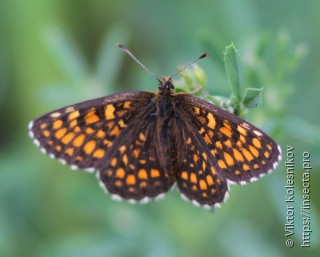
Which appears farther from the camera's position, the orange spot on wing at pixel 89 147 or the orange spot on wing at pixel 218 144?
the orange spot on wing at pixel 89 147

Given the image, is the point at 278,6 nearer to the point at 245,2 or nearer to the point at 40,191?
the point at 245,2

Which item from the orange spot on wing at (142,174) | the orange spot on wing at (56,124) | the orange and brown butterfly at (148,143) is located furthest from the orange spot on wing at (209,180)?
the orange spot on wing at (56,124)

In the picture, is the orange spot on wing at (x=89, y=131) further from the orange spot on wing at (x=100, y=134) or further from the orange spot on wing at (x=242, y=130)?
the orange spot on wing at (x=242, y=130)

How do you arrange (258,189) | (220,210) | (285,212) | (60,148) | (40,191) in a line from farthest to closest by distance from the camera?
(40,191) → (258,189) → (220,210) → (285,212) → (60,148)

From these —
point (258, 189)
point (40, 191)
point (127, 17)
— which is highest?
point (127, 17)

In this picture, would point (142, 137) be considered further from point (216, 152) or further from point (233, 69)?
point (233, 69)

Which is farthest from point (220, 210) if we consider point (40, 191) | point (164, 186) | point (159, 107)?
point (40, 191)

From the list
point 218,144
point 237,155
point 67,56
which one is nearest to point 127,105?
point 218,144
